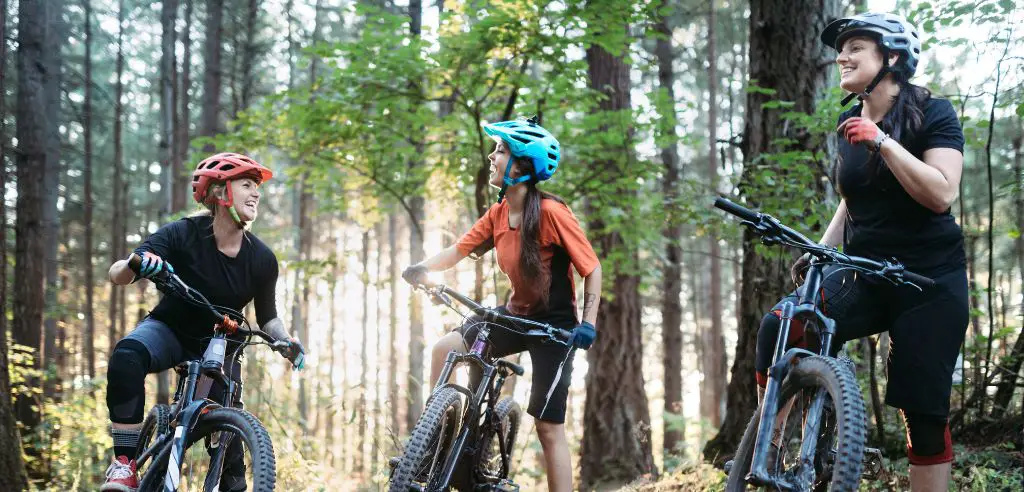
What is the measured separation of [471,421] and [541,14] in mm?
4503

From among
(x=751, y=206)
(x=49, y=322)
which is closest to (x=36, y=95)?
(x=49, y=322)

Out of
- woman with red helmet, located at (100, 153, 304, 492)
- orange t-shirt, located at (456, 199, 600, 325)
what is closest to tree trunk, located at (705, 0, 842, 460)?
orange t-shirt, located at (456, 199, 600, 325)

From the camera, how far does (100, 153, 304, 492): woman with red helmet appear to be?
384 centimetres

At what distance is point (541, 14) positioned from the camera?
290 inches

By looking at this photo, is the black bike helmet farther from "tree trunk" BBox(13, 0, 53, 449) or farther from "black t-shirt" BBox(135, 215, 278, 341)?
"tree trunk" BBox(13, 0, 53, 449)

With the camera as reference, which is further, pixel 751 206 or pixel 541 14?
pixel 541 14

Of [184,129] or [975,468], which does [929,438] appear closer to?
[975,468]

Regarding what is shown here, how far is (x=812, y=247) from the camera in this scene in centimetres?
311

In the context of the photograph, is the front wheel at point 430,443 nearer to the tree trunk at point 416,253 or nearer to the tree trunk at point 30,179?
the tree trunk at point 416,253

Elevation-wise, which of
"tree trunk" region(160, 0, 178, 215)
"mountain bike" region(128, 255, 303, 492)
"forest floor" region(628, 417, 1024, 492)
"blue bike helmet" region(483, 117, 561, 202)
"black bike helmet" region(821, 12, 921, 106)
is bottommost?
"forest floor" region(628, 417, 1024, 492)

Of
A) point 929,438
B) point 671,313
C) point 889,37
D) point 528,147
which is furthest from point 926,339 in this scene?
point 671,313

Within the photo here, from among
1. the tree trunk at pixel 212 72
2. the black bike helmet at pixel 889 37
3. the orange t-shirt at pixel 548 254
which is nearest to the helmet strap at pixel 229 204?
the orange t-shirt at pixel 548 254

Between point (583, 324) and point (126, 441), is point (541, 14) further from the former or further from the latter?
point (126, 441)

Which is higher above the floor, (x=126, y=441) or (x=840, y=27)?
(x=840, y=27)
